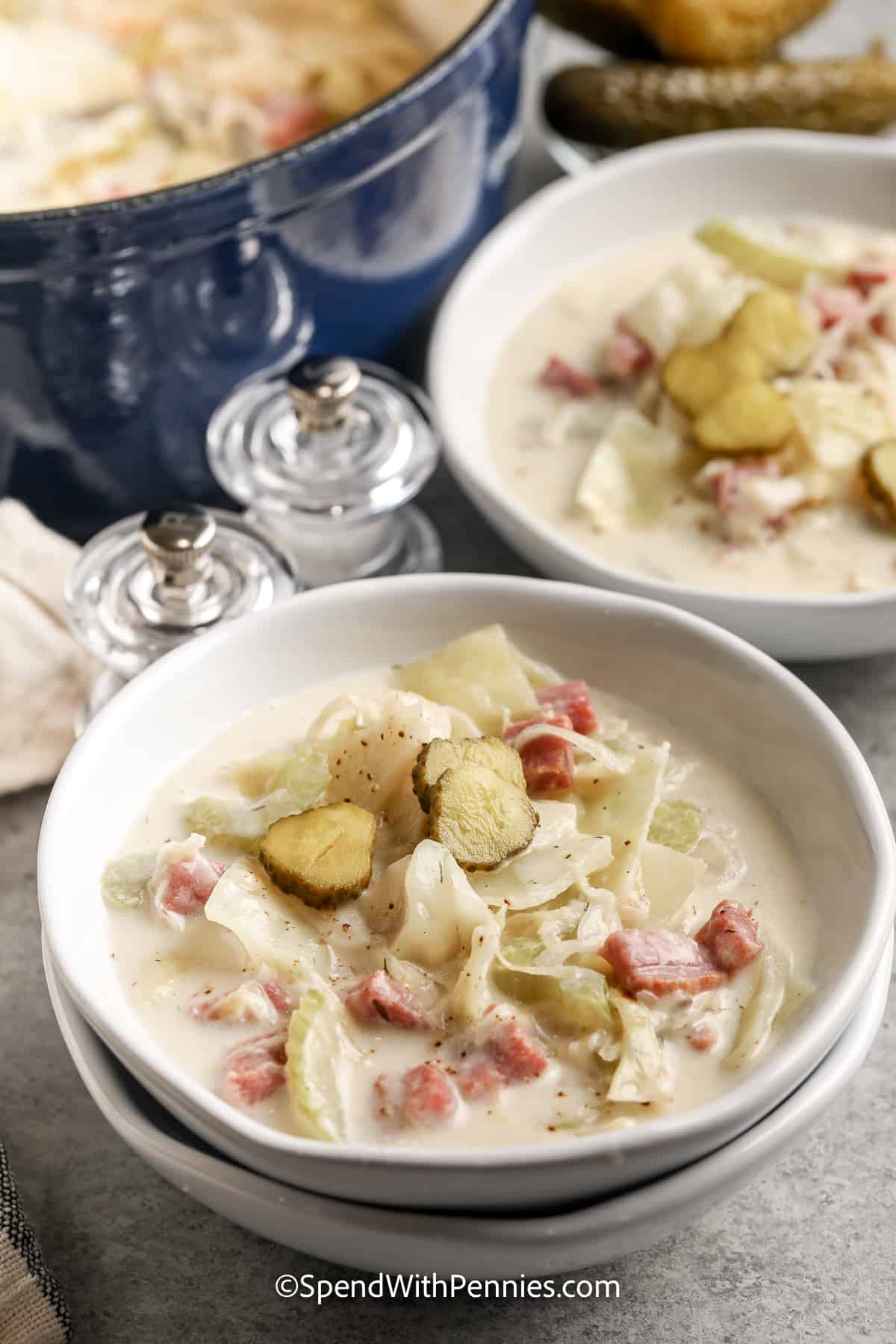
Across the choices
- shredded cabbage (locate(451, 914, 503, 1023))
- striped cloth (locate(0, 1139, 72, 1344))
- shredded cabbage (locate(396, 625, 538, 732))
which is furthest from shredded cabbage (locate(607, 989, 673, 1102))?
striped cloth (locate(0, 1139, 72, 1344))

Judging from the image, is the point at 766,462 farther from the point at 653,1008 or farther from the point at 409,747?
the point at 653,1008

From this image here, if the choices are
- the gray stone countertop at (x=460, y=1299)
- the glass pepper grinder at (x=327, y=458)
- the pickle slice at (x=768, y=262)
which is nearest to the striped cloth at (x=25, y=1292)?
the gray stone countertop at (x=460, y=1299)

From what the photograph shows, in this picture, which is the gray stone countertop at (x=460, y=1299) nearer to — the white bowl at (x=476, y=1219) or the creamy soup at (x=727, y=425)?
the white bowl at (x=476, y=1219)

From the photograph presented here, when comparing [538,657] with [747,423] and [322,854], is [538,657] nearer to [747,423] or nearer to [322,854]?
[322,854]

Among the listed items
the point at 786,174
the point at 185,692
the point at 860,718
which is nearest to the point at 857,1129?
the point at 860,718

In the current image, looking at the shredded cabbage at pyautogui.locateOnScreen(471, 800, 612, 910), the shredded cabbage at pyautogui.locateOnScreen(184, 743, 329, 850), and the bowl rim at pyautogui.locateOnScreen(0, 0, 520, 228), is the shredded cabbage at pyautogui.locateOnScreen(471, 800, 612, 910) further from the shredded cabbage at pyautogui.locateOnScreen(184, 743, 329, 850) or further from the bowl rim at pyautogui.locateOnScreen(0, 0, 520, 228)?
the bowl rim at pyautogui.locateOnScreen(0, 0, 520, 228)

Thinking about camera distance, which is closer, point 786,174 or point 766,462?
point 766,462

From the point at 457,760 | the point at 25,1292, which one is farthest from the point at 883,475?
the point at 25,1292
